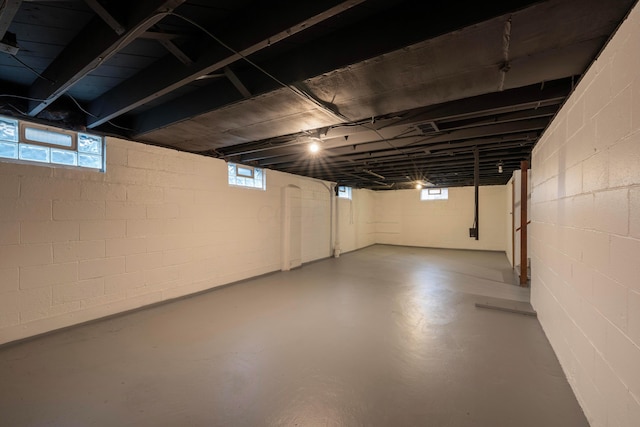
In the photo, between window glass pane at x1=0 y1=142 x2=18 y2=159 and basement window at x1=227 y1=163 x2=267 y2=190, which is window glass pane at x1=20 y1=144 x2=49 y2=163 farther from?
basement window at x1=227 y1=163 x2=267 y2=190

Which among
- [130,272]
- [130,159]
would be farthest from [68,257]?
[130,159]

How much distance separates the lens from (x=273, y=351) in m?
2.20

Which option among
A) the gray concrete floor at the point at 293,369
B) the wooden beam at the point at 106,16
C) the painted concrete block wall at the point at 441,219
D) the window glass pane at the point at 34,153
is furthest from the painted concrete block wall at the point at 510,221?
the window glass pane at the point at 34,153

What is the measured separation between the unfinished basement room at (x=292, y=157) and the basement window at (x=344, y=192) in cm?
345

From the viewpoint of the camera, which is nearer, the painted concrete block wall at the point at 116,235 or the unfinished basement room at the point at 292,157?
Result: the unfinished basement room at the point at 292,157

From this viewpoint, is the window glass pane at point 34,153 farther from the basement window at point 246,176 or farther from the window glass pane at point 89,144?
the basement window at point 246,176

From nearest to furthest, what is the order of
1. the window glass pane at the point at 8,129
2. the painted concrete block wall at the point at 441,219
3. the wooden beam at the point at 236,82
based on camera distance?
A: the wooden beam at the point at 236,82 < the window glass pane at the point at 8,129 < the painted concrete block wall at the point at 441,219

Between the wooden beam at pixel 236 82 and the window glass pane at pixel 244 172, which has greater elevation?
the wooden beam at pixel 236 82

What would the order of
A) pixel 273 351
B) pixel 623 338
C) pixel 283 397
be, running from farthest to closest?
pixel 273 351, pixel 283 397, pixel 623 338

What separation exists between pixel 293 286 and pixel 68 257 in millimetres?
2695

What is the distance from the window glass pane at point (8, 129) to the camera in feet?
7.34

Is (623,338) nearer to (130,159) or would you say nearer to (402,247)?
(130,159)

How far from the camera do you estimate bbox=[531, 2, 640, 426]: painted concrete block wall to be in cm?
104

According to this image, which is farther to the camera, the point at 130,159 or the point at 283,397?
the point at 130,159
